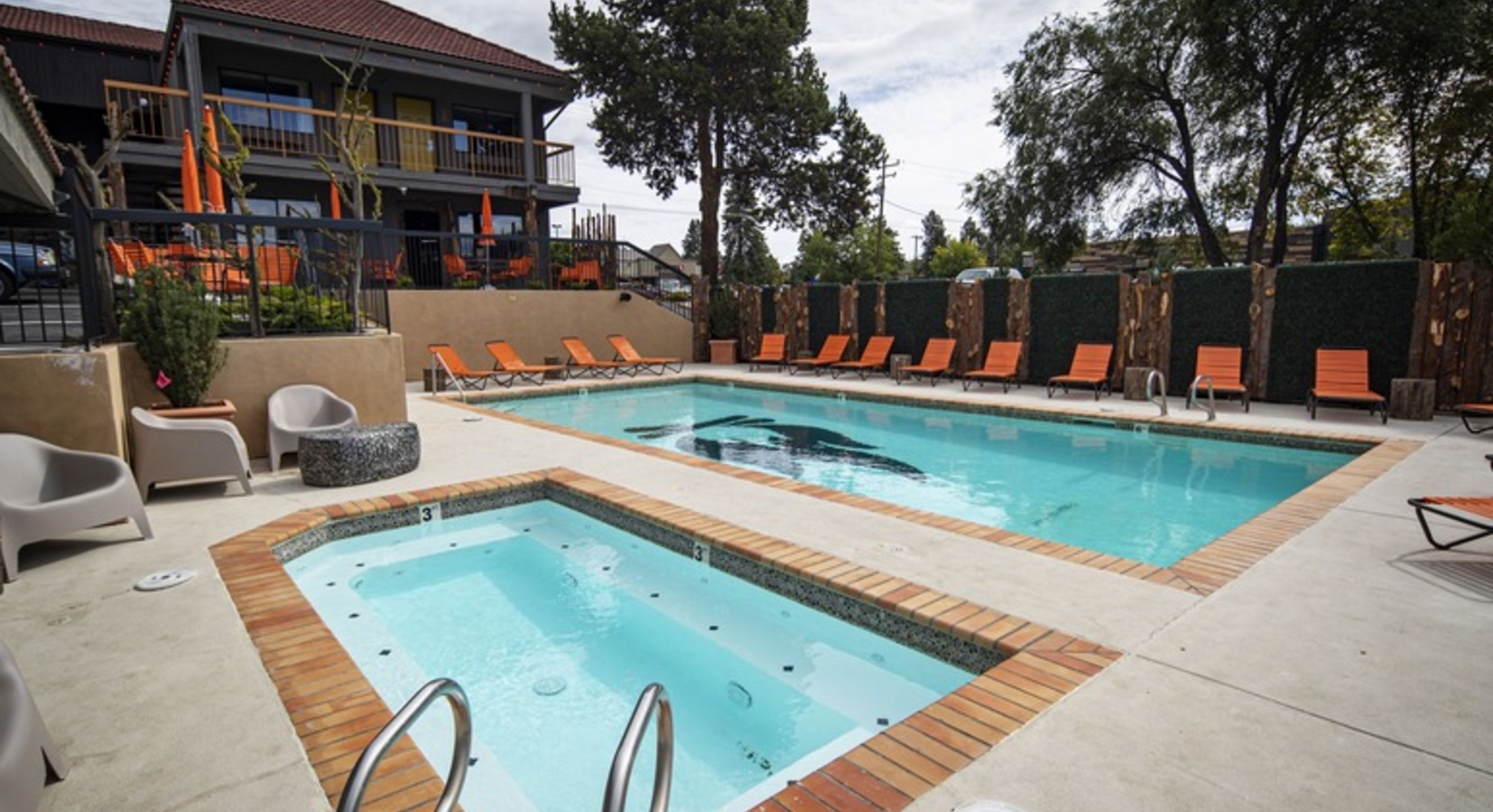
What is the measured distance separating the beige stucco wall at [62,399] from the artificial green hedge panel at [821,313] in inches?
503

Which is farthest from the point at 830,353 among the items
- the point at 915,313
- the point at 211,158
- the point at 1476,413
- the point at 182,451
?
the point at 182,451

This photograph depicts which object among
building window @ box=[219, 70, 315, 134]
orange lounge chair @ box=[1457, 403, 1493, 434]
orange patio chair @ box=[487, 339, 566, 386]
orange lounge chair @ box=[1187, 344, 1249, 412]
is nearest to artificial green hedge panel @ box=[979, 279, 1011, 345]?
orange lounge chair @ box=[1187, 344, 1249, 412]

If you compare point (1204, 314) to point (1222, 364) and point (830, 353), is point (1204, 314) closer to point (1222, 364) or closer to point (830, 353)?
point (1222, 364)

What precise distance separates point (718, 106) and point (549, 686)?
18.3 meters

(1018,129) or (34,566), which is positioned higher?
(1018,129)

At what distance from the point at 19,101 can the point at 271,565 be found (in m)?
4.49

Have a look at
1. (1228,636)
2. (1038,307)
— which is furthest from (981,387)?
(1228,636)

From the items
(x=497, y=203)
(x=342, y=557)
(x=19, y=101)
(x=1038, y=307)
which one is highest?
(x=497, y=203)

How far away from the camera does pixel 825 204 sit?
22.0 m

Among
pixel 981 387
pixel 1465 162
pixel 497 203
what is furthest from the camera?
pixel 497 203

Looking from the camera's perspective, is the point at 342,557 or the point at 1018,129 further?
the point at 1018,129

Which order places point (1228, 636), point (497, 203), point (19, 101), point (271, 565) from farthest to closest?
1. point (497, 203)
2. point (19, 101)
3. point (271, 565)
4. point (1228, 636)

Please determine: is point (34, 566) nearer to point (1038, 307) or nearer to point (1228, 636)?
point (1228, 636)

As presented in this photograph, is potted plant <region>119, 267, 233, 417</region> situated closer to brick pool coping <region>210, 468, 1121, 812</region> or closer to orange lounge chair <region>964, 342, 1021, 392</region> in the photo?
brick pool coping <region>210, 468, 1121, 812</region>
